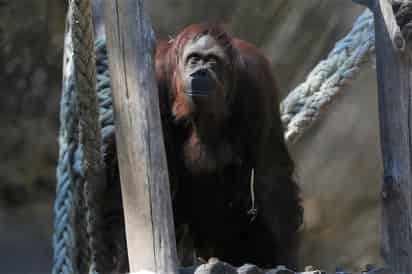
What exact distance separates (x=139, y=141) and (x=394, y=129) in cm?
98

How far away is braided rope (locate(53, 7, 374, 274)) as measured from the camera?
3441 mm

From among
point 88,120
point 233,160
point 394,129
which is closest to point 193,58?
point 233,160

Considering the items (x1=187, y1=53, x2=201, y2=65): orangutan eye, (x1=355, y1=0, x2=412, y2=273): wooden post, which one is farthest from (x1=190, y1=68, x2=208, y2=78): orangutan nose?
(x1=355, y1=0, x2=412, y2=273): wooden post

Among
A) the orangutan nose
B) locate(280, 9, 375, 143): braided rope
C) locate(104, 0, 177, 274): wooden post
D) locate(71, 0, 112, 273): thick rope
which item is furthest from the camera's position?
locate(280, 9, 375, 143): braided rope

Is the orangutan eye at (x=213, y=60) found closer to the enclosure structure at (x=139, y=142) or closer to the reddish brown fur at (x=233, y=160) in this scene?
the reddish brown fur at (x=233, y=160)

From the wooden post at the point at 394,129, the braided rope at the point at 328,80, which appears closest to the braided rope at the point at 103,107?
the braided rope at the point at 328,80

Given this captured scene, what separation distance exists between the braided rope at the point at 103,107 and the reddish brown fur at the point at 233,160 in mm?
384

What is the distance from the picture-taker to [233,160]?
4188mm

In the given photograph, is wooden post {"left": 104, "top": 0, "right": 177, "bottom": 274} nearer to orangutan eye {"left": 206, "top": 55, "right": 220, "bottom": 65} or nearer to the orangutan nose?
the orangutan nose

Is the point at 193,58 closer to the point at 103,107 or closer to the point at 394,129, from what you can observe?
the point at 103,107

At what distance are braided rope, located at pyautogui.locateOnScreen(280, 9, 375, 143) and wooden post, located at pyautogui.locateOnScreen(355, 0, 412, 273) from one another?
1728 mm

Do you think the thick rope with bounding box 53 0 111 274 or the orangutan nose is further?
the orangutan nose

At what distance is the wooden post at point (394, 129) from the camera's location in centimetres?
306

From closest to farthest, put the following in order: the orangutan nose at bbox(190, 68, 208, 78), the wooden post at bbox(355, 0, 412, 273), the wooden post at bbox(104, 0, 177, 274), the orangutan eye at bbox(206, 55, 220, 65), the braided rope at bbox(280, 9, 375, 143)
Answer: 1. the wooden post at bbox(104, 0, 177, 274)
2. the wooden post at bbox(355, 0, 412, 273)
3. the orangutan nose at bbox(190, 68, 208, 78)
4. the orangutan eye at bbox(206, 55, 220, 65)
5. the braided rope at bbox(280, 9, 375, 143)
